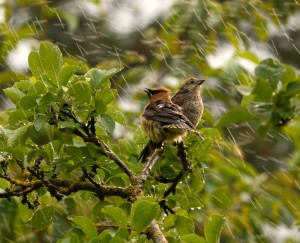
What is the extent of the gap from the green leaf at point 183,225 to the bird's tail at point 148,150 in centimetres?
35

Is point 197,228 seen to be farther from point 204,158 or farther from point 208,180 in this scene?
point 204,158

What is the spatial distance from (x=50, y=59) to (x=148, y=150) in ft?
2.58

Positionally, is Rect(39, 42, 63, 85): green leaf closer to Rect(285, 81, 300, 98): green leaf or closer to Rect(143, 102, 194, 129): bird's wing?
Rect(285, 81, 300, 98): green leaf

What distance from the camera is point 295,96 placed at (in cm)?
223

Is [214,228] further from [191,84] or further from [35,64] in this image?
[191,84]

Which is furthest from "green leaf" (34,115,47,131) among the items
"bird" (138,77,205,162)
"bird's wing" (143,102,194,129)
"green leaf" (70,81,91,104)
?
"bird" (138,77,205,162)

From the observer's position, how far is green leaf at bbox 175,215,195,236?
301cm

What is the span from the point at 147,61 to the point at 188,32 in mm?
1108

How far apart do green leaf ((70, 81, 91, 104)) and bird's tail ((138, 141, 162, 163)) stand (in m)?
0.55

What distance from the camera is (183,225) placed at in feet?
9.91

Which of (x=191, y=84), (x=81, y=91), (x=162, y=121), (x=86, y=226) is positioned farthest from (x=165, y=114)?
(x=86, y=226)

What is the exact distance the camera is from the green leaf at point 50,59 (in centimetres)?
285

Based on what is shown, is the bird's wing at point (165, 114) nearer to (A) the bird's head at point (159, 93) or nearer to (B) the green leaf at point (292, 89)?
(A) the bird's head at point (159, 93)

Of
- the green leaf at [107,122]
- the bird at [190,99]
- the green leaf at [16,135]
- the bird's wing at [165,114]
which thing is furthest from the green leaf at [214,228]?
the bird at [190,99]
